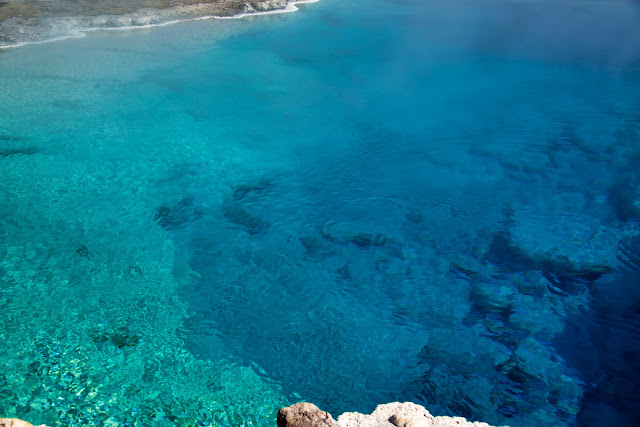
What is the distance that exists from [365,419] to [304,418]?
1.29 feet

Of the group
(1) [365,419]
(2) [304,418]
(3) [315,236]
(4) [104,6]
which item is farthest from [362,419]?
(4) [104,6]

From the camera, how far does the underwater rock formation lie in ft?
9.21

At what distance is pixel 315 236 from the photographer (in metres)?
5.89

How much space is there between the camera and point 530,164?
738 cm

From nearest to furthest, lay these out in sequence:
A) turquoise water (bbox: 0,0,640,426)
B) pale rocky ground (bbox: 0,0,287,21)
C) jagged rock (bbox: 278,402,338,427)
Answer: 1. jagged rock (bbox: 278,402,338,427)
2. turquoise water (bbox: 0,0,640,426)
3. pale rocky ground (bbox: 0,0,287,21)

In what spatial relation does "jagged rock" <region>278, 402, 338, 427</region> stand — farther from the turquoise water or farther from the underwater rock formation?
the turquoise water

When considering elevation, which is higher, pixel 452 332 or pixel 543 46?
pixel 543 46

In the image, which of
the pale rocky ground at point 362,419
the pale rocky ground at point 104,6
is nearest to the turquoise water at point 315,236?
the pale rocky ground at point 362,419

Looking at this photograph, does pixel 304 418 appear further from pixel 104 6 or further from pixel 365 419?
pixel 104 6

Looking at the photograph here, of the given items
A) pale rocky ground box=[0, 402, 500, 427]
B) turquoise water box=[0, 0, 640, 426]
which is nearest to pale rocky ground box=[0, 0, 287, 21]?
turquoise water box=[0, 0, 640, 426]

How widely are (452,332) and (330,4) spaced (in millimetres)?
13761

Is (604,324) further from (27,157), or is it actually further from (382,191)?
(27,157)

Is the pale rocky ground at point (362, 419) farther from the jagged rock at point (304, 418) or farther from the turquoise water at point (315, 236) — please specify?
the turquoise water at point (315, 236)

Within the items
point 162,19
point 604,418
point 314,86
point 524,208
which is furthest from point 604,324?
point 162,19
